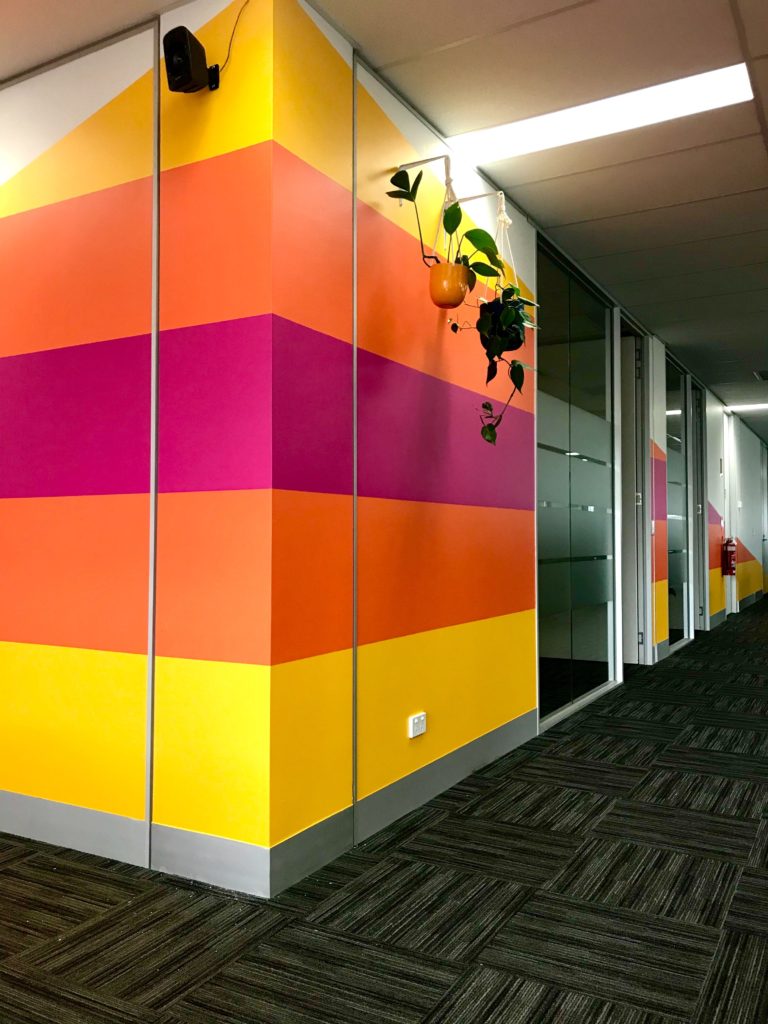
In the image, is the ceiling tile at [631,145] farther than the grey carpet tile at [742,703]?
No

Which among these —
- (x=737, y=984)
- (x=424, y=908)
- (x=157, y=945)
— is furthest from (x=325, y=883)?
(x=737, y=984)

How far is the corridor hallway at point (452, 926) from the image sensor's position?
6.63 feet

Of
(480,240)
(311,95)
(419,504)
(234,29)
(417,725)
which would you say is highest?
(234,29)

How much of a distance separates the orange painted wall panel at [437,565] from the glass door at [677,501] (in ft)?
13.2

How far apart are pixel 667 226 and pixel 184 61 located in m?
3.14

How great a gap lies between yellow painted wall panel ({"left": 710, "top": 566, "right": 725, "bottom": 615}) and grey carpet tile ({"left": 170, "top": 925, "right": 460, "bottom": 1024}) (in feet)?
28.6

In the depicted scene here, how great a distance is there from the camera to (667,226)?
15.9ft

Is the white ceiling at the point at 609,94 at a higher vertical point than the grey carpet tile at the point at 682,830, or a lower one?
higher

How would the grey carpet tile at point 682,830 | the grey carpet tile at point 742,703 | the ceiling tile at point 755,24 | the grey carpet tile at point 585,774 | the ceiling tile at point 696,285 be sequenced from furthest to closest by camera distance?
1. the ceiling tile at point 696,285
2. the grey carpet tile at point 742,703
3. the grey carpet tile at point 585,774
4. the grey carpet tile at point 682,830
5. the ceiling tile at point 755,24

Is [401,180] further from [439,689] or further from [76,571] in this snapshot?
[439,689]

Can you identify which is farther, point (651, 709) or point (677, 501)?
point (677, 501)

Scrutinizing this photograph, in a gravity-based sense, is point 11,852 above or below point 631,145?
below

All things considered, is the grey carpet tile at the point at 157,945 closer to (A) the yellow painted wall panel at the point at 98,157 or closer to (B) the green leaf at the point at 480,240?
(A) the yellow painted wall panel at the point at 98,157

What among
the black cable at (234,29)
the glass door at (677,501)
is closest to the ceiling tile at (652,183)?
the black cable at (234,29)
